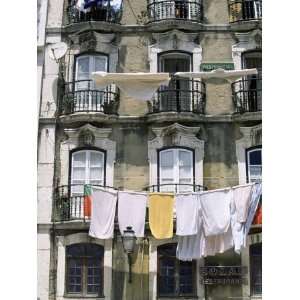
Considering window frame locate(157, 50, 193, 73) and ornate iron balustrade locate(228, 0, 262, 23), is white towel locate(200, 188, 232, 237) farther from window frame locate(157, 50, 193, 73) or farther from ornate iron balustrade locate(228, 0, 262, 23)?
ornate iron balustrade locate(228, 0, 262, 23)

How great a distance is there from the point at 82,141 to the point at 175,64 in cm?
230

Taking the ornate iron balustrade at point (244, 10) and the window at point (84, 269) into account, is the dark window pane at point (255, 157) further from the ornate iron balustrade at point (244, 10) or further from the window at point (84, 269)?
the window at point (84, 269)

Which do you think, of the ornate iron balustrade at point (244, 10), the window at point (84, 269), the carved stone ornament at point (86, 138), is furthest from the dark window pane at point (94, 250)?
the ornate iron balustrade at point (244, 10)

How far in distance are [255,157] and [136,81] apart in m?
2.68

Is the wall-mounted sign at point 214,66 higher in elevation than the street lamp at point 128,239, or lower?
higher

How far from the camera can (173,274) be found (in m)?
10.9

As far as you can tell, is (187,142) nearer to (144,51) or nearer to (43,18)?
(144,51)

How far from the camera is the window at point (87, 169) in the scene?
11273 millimetres

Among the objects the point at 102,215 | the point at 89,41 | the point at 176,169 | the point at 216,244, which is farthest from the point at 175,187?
the point at 89,41

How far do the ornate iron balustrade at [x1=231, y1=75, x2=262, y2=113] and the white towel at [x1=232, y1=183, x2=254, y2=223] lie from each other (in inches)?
69.7

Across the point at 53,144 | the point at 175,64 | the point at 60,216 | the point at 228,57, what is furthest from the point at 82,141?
the point at 228,57

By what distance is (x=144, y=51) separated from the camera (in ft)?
39.1

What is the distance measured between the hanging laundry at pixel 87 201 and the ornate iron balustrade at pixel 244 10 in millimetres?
4136

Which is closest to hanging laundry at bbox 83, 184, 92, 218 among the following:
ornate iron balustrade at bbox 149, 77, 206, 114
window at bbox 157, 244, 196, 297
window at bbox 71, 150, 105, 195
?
window at bbox 71, 150, 105, 195
